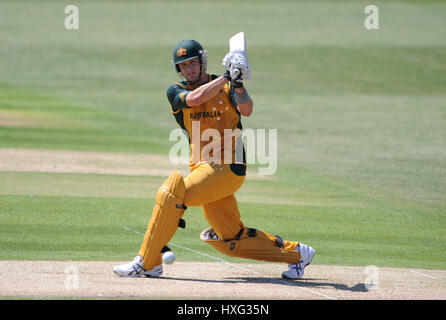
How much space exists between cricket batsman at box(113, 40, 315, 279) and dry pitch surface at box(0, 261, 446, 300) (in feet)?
0.92

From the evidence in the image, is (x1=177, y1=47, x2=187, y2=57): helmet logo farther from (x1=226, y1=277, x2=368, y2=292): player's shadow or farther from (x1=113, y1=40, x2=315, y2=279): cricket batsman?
(x1=226, y1=277, x2=368, y2=292): player's shadow

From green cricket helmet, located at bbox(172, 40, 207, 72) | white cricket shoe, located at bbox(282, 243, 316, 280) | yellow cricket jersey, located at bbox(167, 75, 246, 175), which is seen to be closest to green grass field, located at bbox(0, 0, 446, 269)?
white cricket shoe, located at bbox(282, 243, 316, 280)

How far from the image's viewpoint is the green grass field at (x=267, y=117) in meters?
10.5

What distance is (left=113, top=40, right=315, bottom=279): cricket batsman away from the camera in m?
7.21

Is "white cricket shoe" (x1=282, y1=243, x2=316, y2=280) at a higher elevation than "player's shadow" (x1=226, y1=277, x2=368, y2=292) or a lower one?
higher

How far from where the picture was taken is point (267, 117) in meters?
22.2

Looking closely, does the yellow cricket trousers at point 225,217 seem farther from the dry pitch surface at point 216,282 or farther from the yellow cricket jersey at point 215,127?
the dry pitch surface at point 216,282

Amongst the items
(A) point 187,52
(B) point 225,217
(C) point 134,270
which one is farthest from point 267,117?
(C) point 134,270

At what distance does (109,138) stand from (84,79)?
10397 millimetres

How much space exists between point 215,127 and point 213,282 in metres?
1.59

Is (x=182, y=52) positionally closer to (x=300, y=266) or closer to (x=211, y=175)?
(x=211, y=175)

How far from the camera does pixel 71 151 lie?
17.0 m

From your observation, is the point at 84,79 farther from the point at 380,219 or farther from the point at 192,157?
the point at 192,157
